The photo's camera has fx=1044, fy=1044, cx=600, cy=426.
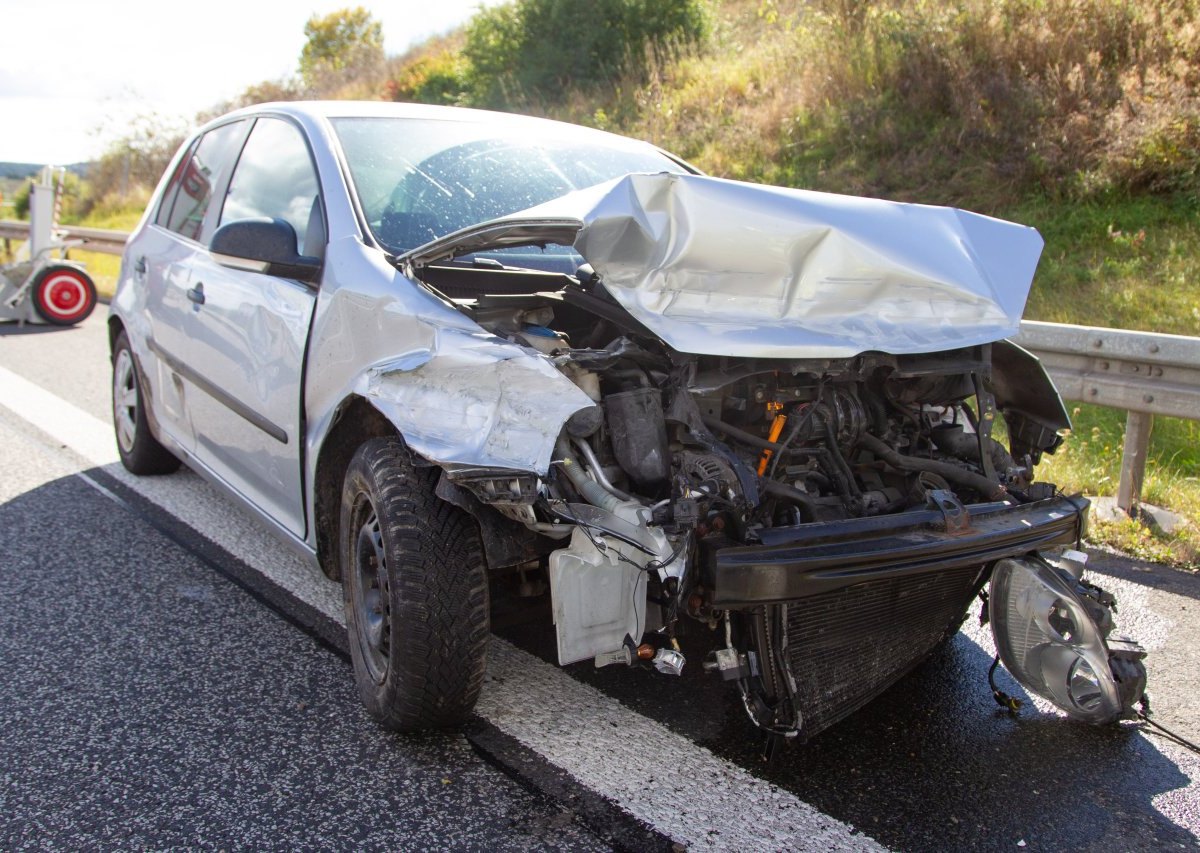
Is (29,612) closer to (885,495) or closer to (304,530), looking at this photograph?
(304,530)

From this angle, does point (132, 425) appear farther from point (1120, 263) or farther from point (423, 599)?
point (1120, 263)

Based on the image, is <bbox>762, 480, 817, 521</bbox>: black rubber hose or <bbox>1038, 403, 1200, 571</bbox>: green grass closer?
<bbox>762, 480, 817, 521</bbox>: black rubber hose

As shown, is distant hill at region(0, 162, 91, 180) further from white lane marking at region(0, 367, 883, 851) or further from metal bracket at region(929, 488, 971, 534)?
metal bracket at region(929, 488, 971, 534)

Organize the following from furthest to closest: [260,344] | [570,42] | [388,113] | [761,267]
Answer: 1. [570,42]
2. [388,113]
3. [260,344]
4. [761,267]

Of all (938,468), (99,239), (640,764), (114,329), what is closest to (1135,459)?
(938,468)

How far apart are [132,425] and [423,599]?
10.6ft

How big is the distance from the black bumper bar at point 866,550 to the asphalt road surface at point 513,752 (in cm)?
55

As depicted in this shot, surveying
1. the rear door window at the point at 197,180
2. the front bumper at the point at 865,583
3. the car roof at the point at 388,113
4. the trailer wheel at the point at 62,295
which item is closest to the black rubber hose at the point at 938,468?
the front bumper at the point at 865,583

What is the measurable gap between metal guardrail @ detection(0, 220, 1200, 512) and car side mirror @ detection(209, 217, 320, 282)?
9.04 feet

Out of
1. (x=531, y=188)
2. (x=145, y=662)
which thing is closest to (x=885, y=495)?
(x=531, y=188)

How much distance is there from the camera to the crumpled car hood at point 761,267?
2.66 metres

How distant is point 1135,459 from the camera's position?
4.56 metres

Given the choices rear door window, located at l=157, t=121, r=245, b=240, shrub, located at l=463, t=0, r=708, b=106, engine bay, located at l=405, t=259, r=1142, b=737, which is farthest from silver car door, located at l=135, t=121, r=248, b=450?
shrub, located at l=463, t=0, r=708, b=106

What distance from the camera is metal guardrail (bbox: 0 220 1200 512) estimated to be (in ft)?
14.0
